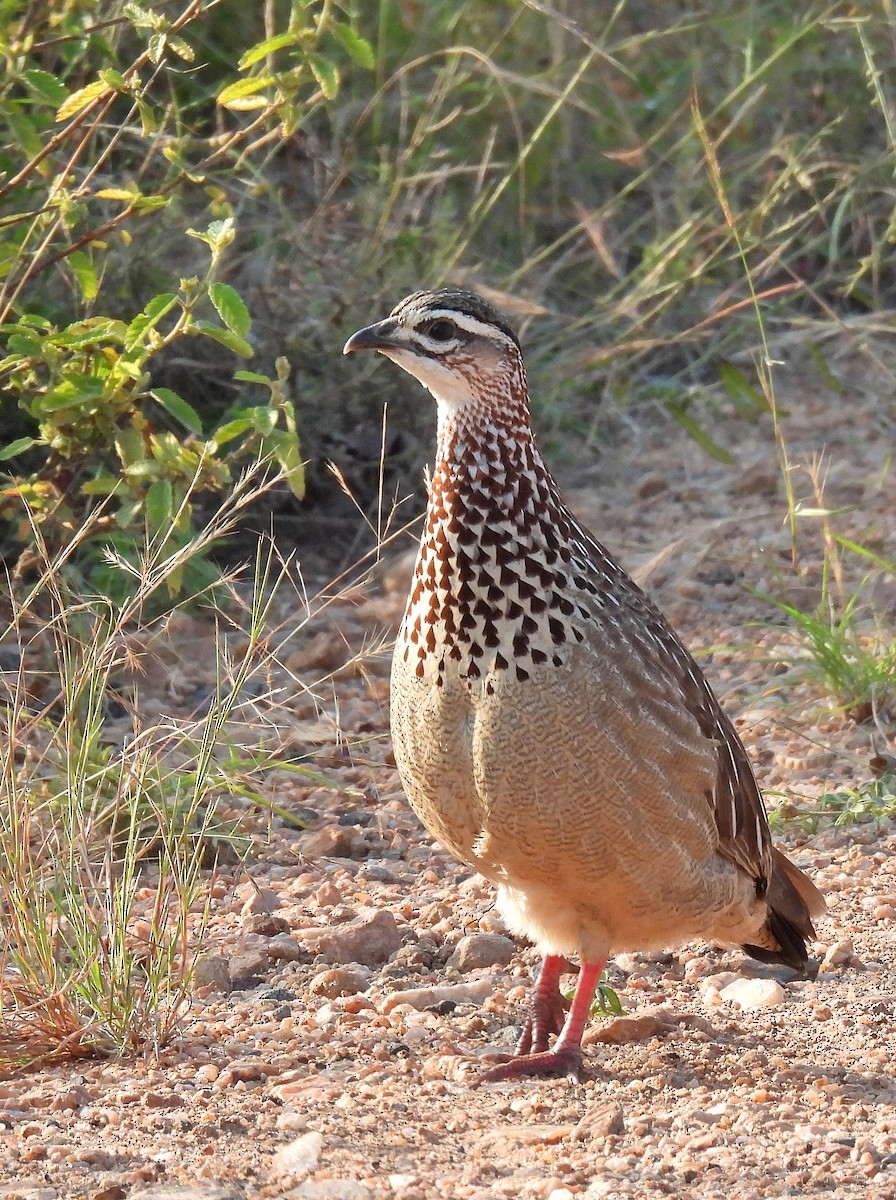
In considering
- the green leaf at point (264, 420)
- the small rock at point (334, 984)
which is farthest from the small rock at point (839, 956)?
the green leaf at point (264, 420)

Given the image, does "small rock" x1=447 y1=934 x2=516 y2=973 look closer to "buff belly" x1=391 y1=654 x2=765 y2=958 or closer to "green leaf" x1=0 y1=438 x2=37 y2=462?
"buff belly" x1=391 y1=654 x2=765 y2=958

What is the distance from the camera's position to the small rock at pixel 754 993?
439cm

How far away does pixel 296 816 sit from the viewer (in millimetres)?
5512

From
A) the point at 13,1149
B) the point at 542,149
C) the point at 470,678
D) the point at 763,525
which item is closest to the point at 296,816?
the point at 470,678

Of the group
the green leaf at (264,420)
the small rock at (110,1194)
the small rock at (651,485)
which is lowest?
the small rock at (110,1194)

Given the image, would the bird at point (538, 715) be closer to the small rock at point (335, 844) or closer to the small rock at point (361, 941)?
the small rock at point (361, 941)

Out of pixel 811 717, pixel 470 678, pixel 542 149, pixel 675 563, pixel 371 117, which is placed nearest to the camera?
pixel 470 678

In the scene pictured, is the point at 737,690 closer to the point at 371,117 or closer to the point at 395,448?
the point at 395,448

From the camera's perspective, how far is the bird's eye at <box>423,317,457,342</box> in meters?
4.12

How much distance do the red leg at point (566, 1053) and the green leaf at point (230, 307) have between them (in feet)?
5.94

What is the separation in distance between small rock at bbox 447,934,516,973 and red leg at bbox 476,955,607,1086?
462 millimetres

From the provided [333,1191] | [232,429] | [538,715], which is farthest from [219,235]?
[333,1191]

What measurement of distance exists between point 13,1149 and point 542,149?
6.76m

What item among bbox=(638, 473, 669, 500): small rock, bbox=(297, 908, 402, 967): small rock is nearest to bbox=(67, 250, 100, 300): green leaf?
bbox=(297, 908, 402, 967): small rock
